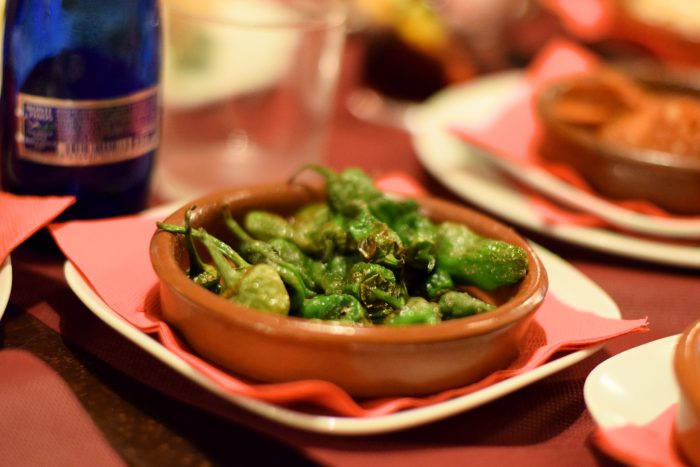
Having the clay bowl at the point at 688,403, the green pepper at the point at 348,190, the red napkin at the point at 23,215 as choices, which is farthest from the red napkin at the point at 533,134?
the red napkin at the point at 23,215

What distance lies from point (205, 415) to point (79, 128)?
0.43 meters

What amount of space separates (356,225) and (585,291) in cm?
32

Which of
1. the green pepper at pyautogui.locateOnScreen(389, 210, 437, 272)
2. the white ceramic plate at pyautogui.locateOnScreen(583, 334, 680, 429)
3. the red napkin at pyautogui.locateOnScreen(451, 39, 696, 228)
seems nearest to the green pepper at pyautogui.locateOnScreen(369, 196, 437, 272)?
the green pepper at pyautogui.locateOnScreen(389, 210, 437, 272)

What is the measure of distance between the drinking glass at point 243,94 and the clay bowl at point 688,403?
2.79 ft

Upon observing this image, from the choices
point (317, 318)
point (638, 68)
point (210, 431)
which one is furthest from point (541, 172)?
point (210, 431)

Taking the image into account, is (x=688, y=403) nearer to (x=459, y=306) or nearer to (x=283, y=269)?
(x=459, y=306)

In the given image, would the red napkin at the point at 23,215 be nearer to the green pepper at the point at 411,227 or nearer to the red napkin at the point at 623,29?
the green pepper at the point at 411,227

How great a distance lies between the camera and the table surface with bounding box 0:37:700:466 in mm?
729

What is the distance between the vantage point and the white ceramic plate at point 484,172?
1.21 metres

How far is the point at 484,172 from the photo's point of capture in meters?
1.43

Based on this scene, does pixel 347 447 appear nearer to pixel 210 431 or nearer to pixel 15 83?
pixel 210 431

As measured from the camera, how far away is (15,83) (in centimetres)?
99

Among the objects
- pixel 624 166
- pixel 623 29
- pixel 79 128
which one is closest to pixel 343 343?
pixel 79 128

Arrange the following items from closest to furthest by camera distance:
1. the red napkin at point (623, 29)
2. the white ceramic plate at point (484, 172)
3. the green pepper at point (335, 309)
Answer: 1. the green pepper at point (335, 309)
2. the white ceramic plate at point (484, 172)
3. the red napkin at point (623, 29)
